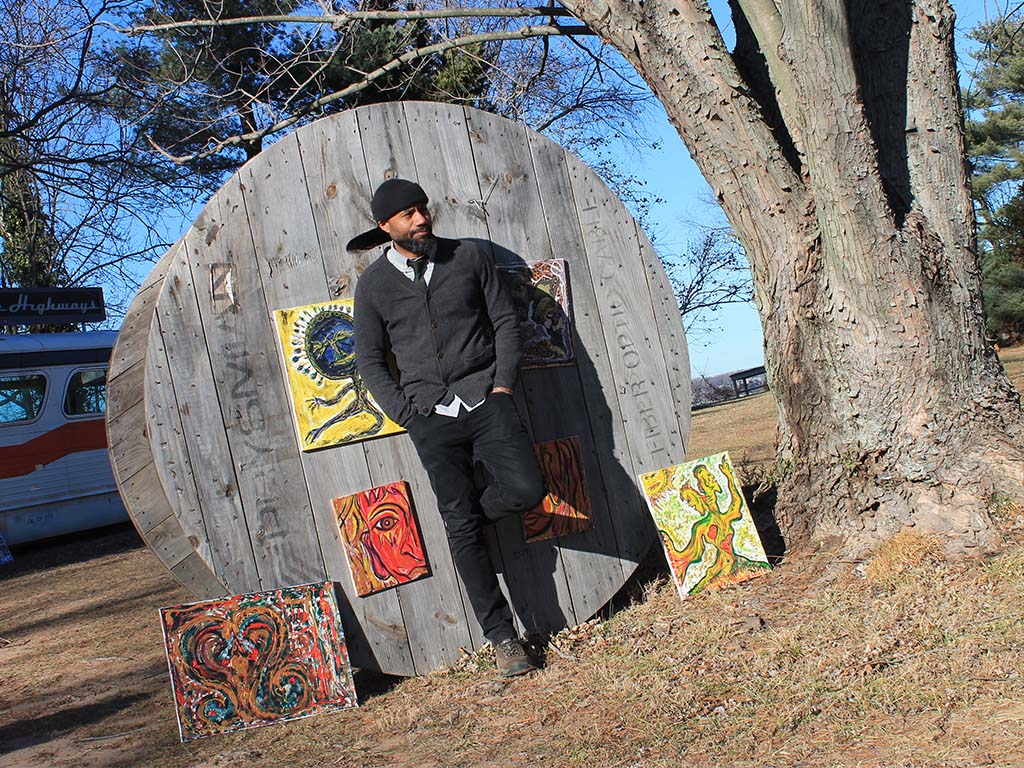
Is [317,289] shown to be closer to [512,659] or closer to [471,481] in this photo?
[471,481]

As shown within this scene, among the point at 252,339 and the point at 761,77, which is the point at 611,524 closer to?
the point at 252,339

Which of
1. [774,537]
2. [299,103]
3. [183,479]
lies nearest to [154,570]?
[183,479]

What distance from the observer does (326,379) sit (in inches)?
191

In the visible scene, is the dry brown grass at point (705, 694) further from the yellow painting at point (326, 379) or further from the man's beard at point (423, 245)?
the man's beard at point (423, 245)

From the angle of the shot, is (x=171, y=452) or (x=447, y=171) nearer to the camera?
(x=171, y=452)

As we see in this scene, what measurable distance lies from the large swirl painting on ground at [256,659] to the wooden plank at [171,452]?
301mm

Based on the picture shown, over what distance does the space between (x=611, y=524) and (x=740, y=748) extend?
6.98ft

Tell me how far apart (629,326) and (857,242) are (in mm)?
1268

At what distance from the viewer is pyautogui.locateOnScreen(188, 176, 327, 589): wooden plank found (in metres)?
4.65

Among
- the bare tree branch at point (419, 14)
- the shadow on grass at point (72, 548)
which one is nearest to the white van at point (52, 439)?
the shadow on grass at point (72, 548)

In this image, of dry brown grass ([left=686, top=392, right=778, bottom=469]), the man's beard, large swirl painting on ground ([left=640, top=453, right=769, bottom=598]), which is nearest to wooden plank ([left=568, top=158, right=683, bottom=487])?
large swirl painting on ground ([left=640, top=453, right=769, bottom=598])

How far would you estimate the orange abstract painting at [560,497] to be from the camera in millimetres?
5121

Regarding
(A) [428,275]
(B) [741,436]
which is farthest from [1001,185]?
(A) [428,275]

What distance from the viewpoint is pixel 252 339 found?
4.78m
